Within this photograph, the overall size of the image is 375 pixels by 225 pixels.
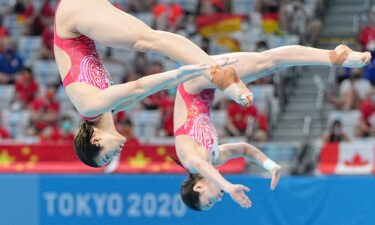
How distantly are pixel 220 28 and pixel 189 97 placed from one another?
22.7 ft

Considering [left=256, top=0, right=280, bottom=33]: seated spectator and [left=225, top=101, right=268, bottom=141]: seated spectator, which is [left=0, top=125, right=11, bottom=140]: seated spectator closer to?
[left=225, top=101, right=268, bottom=141]: seated spectator

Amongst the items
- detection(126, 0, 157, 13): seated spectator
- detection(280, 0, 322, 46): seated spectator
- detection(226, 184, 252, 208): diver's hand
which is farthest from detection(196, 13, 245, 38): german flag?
detection(226, 184, 252, 208): diver's hand

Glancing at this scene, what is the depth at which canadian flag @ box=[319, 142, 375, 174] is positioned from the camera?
1270cm

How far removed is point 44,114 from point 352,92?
468cm

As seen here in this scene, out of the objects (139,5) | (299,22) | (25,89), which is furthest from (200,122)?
(139,5)

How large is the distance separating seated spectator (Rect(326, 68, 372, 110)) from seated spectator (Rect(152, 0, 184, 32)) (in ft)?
9.21

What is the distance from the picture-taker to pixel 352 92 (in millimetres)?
13734

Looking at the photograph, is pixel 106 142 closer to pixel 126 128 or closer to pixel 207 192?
pixel 207 192

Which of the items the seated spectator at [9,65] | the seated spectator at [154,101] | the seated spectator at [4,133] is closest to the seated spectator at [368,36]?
the seated spectator at [154,101]

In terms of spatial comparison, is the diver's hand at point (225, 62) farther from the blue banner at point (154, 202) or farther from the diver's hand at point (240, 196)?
the blue banner at point (154, 202)

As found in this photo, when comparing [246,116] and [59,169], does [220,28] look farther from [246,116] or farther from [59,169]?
[59,169]

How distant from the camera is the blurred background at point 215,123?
10.9 metres

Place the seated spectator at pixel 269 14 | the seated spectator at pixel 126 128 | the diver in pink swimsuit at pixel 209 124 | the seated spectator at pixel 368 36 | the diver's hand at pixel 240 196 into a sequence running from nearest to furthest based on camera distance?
the diver's hand at pixel 240 196, the diver in pink swimsuit at pixel 209 124, the seated spectator at pixel 126 128, the seated spectator at pixel 368 36, the seated spectator at pixel 269 14

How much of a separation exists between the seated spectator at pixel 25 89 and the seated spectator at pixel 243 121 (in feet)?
11.4
